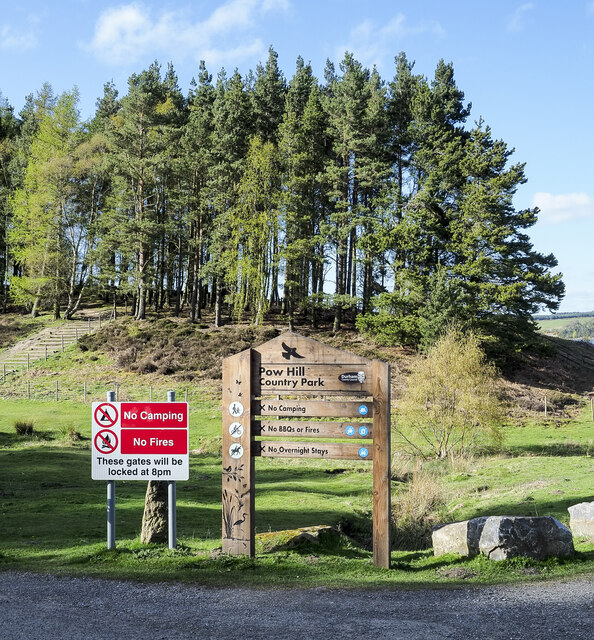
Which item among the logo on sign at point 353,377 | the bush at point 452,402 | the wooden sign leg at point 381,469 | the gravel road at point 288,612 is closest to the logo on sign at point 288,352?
the logo on sign at point 353,377

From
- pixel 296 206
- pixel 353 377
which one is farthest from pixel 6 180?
pixel 353 377

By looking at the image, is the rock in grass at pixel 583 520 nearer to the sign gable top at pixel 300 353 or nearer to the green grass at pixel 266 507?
the green grass at pixel 266 507

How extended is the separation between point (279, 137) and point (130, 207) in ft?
45.6

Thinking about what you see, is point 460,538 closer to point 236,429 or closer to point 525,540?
point 525,540

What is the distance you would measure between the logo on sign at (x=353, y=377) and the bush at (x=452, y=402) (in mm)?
18632

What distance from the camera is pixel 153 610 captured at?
7367mm

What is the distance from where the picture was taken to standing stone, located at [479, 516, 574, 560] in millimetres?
9258

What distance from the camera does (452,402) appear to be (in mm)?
27594

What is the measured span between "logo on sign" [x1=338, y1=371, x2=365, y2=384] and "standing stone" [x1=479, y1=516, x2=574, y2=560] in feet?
9.42

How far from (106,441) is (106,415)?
1.35ft

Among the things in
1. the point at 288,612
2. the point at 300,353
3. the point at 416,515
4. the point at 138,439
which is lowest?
the point at 416,515

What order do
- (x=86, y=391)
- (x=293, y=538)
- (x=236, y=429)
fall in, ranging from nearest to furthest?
1. (x=236, y=429)
2. (x=293, y=538)
3. (x=86, y=391)

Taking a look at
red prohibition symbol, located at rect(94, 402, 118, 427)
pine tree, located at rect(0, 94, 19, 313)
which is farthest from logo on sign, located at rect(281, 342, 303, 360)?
pine tree, located at rect(0, 94, 19, 313)

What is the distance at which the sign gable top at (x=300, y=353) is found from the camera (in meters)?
9.74
